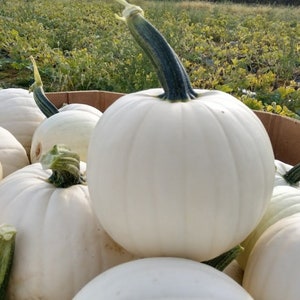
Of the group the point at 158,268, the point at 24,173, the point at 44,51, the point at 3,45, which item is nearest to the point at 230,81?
→ the point at 44,51

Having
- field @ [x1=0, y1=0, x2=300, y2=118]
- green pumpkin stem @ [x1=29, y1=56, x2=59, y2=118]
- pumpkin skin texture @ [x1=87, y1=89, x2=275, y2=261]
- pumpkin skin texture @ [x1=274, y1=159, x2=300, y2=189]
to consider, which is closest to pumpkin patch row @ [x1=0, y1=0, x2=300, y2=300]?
pumpkin skin texture @ [x1=87, y1=89, x2=275, y2=261]

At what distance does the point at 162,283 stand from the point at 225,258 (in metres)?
0.20

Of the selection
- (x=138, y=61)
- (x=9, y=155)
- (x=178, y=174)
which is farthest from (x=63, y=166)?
(x=138, y=61)

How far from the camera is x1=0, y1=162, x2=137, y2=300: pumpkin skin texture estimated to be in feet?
2.85

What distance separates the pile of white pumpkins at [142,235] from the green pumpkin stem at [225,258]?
0.09ft

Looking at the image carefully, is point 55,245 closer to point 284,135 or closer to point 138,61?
point 284,135

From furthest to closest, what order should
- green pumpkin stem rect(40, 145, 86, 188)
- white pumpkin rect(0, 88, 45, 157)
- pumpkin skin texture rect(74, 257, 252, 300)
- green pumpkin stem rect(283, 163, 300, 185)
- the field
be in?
the field < white pumpkin rect(0, 88, 45, 157) < green pumpkin stem rect(283, 163, 300, 185) < green pumpkin stem rect(40, 145, 86, 188) < pumpkin skin texture rect(74, 257, 252, 300)

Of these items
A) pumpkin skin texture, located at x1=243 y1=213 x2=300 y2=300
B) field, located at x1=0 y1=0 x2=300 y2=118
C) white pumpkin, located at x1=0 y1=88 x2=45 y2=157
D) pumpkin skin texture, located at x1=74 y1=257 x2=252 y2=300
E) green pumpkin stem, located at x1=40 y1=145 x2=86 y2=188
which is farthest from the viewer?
field, located at x1=0 y1=0 x2=300 y2=118

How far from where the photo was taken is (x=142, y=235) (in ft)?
2.57

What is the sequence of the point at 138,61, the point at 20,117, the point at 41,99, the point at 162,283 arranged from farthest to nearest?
the point at 138,61, the point at 20,117, the point at 41,99, the point at 162,283

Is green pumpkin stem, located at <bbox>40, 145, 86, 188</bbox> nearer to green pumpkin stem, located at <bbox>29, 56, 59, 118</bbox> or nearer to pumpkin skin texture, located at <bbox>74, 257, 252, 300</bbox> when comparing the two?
pumpkin skin texture, located at <bbox>74, 257, 252, 300</bbox>

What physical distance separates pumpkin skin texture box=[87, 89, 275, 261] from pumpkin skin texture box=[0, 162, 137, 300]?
96 millimetres

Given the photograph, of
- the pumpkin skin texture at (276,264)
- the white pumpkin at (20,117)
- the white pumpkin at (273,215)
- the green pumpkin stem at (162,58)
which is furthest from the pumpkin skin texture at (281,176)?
the white pumpkin at (20,117)

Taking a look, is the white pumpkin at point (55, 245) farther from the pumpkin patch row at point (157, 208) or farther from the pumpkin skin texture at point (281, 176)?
the pumpkin skin texture at point (281, 176)
